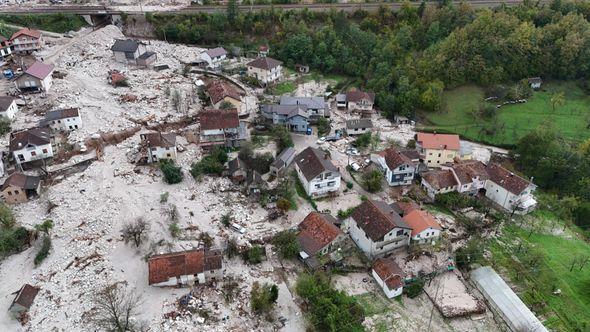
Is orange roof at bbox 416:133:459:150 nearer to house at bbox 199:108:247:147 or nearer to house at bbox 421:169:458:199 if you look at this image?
house at bbox 421:169:458:199

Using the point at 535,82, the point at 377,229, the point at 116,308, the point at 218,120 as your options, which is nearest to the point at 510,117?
the point at 535,82

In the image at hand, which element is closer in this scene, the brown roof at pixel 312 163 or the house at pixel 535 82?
the brown roof at pixel 312 163

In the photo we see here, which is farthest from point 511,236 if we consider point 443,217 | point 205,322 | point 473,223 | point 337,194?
point 205,322

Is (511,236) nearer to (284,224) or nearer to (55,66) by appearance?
(284,224)

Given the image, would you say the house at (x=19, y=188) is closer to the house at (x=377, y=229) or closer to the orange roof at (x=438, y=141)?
the house at (x=377, y=229)

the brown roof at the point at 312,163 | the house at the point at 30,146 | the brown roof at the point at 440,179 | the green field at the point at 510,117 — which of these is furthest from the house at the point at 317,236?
the house at the point at 30,146
